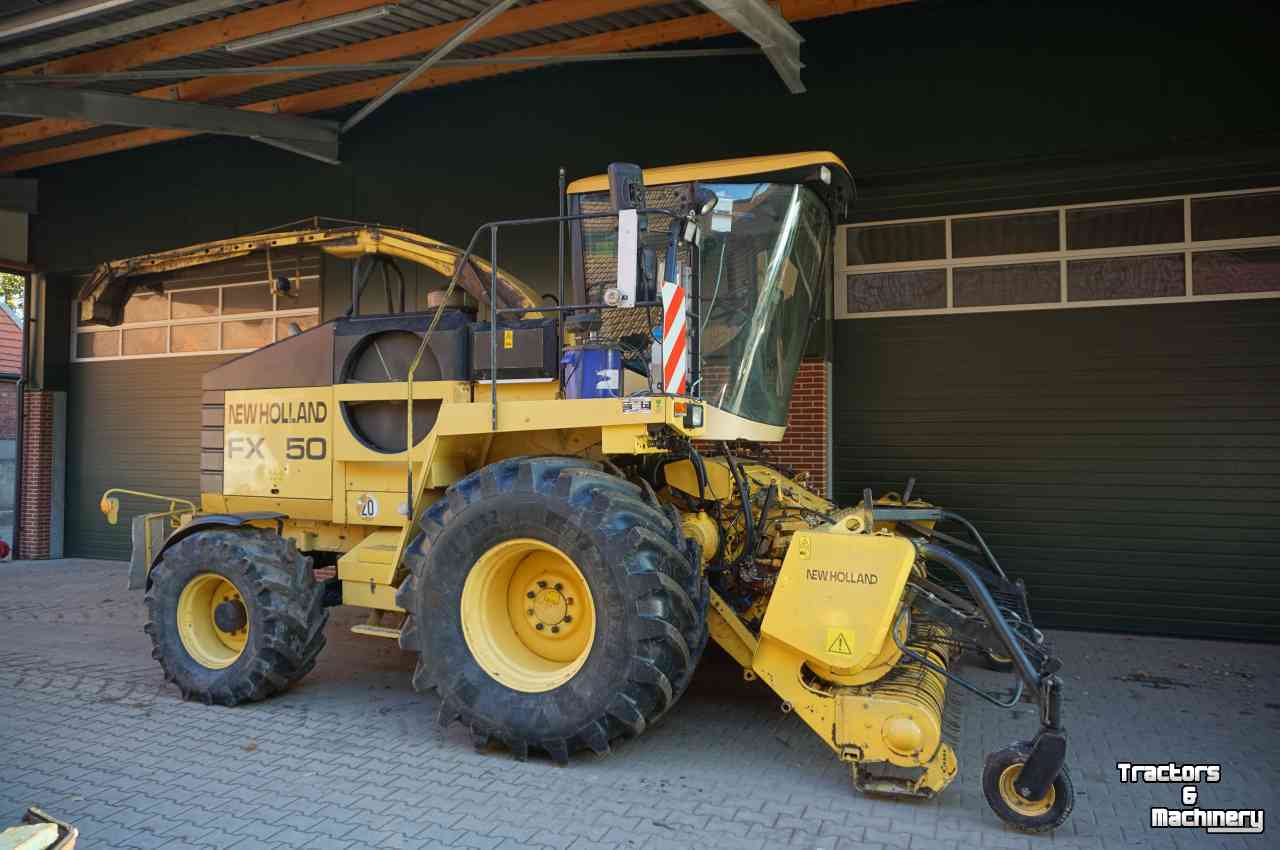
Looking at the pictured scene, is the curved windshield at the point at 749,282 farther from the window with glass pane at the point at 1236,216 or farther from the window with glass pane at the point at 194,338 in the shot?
the window with glass pane at the point at 194,338

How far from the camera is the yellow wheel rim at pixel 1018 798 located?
3.84 metres

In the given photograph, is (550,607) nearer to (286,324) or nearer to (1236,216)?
(1236,216)

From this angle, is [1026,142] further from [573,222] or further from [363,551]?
[363,551]

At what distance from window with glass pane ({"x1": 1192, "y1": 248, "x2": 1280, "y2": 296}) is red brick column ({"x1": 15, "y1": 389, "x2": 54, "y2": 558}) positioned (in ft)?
47.3

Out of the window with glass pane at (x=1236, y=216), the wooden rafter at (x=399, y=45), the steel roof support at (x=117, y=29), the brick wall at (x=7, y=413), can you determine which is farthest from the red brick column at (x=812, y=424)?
the brick wall at (x=7, y=413)

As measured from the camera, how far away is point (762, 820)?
4.00 metres

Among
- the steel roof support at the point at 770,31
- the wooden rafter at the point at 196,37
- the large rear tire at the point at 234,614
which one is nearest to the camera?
the large rear tire at the point at 234,614

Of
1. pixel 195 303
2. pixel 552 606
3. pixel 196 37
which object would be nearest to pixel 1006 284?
pixel 552 606

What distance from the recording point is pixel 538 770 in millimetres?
4609

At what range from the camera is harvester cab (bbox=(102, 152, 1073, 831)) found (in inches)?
166

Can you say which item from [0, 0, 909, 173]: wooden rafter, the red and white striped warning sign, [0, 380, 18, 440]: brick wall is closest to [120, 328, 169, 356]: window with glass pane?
[0, 0, 909, 173]: wooden rafter

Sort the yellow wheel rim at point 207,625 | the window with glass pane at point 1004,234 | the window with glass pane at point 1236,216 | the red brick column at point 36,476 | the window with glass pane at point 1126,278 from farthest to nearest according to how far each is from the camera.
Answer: the red brick column at point 36,476 < the window with glass pane at point 1004,234 < the window with glass pane at point 1126,278 < the window with glass pane at point 1236,216 < the yellow wheel rim at point 207,625

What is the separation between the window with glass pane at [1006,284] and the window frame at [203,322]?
24.4 ft

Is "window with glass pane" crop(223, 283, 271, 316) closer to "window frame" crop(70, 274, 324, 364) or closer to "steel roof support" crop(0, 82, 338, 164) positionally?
"window frame" crop(70, 274, 324, 364)
